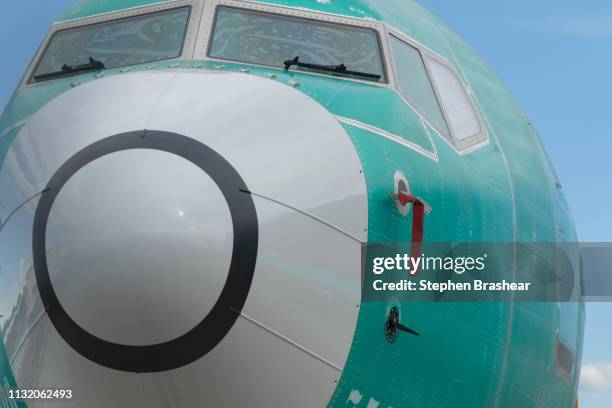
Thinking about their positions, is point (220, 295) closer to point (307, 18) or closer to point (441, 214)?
point (441, 214)

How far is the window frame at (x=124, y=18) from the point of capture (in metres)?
7.35

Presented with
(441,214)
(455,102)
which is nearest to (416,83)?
(455,102)

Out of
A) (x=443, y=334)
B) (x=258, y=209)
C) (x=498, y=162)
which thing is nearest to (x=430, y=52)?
(x=498, y=162)

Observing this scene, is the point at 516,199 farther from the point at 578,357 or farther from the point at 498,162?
the point at 578,357

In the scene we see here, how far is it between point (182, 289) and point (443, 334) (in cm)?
210

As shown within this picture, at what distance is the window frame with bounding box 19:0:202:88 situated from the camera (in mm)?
7348

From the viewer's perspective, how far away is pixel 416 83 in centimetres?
797

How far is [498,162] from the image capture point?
848 centimetres

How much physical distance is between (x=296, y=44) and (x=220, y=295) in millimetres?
2560

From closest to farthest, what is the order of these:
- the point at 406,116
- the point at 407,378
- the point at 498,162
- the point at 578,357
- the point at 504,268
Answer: the point at 407,378, the point at 406,116, the point at 504,268, the point at 498,162, the point at 578,357

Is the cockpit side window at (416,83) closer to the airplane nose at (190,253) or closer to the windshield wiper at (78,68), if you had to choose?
the airplane nose at (190,253)

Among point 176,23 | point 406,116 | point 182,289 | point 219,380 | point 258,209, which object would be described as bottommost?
point 219,380

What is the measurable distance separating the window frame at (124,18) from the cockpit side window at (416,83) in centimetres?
147

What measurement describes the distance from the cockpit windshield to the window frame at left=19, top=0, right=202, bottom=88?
0.16 metres
